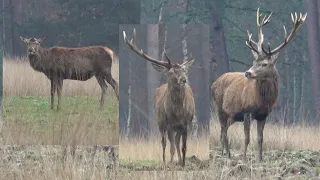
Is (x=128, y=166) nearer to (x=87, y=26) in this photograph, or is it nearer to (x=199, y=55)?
(x=199, y=55)

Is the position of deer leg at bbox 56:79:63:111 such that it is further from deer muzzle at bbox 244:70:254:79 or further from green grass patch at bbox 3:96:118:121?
deer muzzle at bbox 244:70:254:79

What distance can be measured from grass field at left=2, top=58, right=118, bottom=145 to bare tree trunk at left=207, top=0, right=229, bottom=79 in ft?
43.2

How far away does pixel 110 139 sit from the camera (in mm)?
12969

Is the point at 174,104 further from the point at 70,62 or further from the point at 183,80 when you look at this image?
the point at 70,62

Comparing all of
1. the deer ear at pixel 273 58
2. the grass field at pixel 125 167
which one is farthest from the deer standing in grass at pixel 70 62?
the deer ear at pixel 273 58

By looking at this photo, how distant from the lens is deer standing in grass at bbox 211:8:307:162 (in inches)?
522

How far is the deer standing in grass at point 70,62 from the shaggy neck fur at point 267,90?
1.98 meters

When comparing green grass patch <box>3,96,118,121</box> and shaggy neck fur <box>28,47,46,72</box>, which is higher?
shaggy neck fur <box>28,47,46,72</box>

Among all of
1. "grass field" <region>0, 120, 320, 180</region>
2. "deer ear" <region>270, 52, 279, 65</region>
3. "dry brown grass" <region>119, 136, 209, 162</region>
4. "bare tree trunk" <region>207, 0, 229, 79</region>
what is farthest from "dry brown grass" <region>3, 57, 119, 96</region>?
"bare tree trunk" <region>207, 0, 229, 79</region>

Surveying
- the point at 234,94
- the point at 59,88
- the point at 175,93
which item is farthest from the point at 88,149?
the point at 175,93

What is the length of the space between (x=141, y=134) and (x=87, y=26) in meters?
4.50

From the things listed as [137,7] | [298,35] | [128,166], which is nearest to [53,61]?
[137,7]

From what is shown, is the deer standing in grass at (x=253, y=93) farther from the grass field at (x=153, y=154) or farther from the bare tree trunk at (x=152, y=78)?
the grass field at (x=153, y=154)

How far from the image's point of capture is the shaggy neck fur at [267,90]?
13.4 meters
